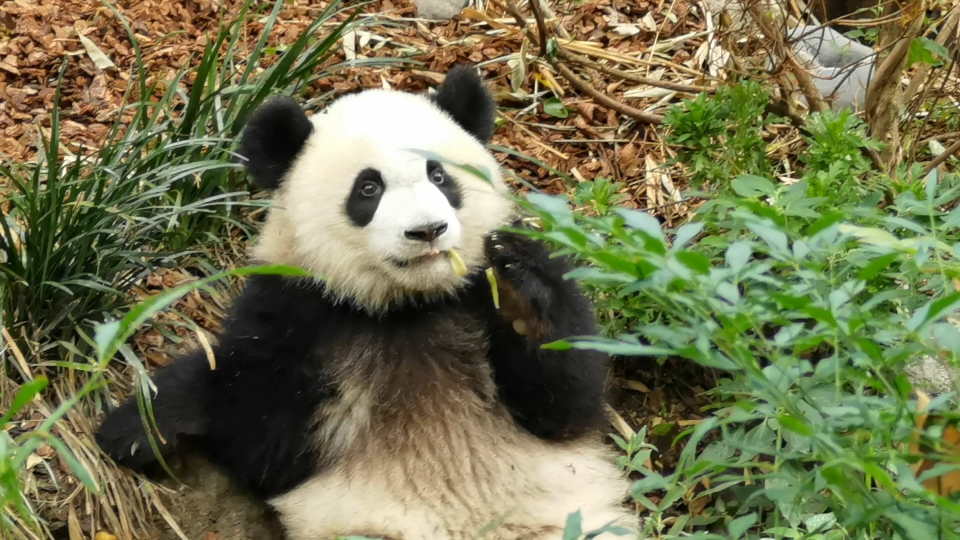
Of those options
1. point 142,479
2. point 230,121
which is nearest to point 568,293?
point 142,479

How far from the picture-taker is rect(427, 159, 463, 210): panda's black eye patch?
3.18 meters

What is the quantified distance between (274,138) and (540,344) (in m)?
1.08

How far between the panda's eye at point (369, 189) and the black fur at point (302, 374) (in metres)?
0.36

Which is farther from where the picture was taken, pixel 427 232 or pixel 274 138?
pixel 274 138

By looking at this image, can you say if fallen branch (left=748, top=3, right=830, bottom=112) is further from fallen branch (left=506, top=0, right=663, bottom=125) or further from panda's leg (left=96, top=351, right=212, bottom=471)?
panda's leg (left=96, top=351, right=212, bottom=471)

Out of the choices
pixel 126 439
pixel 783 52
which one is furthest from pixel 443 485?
pixel 783 52

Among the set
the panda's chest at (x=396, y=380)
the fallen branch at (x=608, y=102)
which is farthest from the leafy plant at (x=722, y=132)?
the panda's chest at (x=396, y=380)

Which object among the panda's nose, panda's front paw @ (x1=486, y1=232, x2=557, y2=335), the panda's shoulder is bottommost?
the panda's shoulder

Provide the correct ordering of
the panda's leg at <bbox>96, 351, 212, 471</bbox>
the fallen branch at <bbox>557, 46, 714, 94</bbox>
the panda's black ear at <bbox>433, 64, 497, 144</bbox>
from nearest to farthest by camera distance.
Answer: the panda's leg at <bbox>96, 351, 212, 471</bbox>
the panda's black ear at <bbox>433, 64, 497, 144</bbox>
the fallen branch at <bbox>557, 46, 714, 94</bbox>

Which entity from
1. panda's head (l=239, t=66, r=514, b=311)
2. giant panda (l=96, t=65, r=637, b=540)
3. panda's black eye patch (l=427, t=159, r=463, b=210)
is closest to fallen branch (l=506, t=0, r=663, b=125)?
panda's head (l=239, t=66, r=514, b=311)

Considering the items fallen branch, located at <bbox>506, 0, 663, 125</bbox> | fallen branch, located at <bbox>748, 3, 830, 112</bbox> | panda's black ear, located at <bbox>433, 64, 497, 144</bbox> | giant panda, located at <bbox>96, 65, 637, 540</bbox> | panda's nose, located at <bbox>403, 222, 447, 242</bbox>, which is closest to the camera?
panda's nose, located at <bbox>403, 222, 447, 242</bbox>

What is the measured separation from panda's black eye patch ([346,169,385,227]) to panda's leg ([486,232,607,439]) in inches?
14.8

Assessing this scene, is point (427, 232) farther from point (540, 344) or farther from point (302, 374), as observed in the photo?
point (302, 374)

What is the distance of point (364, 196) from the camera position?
10.2 feet
